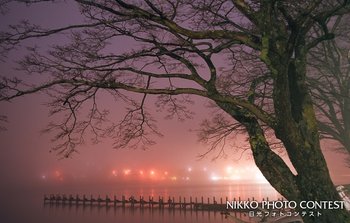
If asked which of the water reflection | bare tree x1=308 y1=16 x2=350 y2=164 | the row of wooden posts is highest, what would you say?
bare tree x1=308 y1=16 x2=350 y2=164

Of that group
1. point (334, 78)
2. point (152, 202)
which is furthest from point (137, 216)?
point (334, 78)

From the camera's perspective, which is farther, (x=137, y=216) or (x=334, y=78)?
(x=137, y=216)

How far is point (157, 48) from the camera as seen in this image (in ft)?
22.5

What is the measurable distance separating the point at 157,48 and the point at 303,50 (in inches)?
121

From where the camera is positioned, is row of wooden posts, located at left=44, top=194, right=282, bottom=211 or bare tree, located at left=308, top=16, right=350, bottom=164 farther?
row of wooden posts, located at left=44, top=194, right=282, bottom=211

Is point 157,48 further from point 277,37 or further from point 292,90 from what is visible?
point 292,90

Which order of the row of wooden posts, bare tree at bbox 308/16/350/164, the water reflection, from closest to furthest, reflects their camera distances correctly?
1. bare tree at bbox 308/16/350/164
2. the water reflection
3. the row of wooden posts

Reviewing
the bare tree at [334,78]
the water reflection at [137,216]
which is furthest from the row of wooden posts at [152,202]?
the bare tree at [334,78]

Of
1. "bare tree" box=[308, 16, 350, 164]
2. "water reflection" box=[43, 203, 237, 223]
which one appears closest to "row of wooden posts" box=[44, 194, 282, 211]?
"water reflection" box=[43, 203, 237, 223]

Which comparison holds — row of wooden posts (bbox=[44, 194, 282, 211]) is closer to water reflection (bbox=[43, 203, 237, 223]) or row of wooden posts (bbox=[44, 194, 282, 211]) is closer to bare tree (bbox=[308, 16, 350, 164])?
water reflection (bbox=[43, 203, 237, 223])

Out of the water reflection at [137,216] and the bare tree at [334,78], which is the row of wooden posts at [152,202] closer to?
the water reflection at [137,216]

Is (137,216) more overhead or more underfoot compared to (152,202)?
more underfoot

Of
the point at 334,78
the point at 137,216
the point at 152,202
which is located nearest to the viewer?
Answer: the point at 334,78

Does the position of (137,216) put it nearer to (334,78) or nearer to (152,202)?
(152,202)
